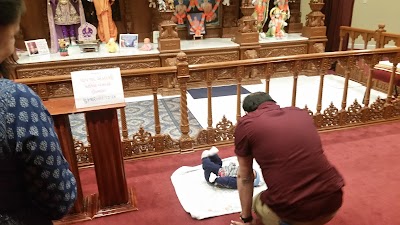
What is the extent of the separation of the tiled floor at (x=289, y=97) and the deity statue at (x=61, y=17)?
1434 mm

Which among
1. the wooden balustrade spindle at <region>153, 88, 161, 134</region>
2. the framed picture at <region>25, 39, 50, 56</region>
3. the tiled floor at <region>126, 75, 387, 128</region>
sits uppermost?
the framed picture at <region>25, 39, 50, 56</region>

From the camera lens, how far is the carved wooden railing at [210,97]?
114 inches

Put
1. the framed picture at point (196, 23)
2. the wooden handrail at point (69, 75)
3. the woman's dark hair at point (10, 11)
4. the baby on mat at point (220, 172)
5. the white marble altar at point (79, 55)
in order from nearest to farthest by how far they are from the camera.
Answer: the woman's dark hair at point (10, 11) → the baby on mat at point (220, 172) → the wooden handrail at point (69, 75) → the white marble altar at point (79, 55) → the framed picture at point (196, 23)

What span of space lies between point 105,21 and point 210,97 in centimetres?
290

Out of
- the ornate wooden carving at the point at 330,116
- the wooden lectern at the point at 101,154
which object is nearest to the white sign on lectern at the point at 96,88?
the wooden lectern at the point at 101,154

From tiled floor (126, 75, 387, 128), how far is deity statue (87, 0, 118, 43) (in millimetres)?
1169

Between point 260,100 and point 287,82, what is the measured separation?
4.12m

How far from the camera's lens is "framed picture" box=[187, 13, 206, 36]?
233 inches

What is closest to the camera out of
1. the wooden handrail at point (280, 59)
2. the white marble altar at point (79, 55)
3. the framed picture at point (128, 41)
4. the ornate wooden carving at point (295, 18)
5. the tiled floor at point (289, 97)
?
the wooden handrail at point (280, 59)

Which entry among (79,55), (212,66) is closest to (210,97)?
(212,66)

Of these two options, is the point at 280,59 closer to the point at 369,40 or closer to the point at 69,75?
the point at 69,75

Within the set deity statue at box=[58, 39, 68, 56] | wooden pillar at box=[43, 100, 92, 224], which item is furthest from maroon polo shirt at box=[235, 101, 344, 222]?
deity statue at box=[58, 39, 68, 56]

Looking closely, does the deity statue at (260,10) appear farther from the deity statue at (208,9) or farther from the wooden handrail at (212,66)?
the wooden handrail at (212,66)

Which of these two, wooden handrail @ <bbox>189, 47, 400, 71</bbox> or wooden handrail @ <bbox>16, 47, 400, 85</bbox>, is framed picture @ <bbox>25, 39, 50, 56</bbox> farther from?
wooden handrail @ <bbox>189, 47, 400, 71</bbox>
